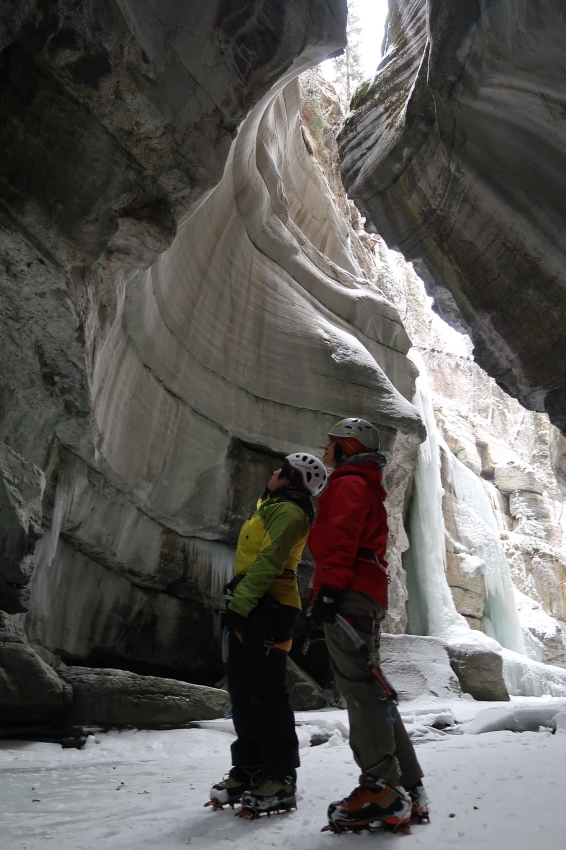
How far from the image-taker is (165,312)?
756 cm

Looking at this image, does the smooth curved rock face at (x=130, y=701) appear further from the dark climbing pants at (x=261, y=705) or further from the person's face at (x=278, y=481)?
the person's face at (x=278, y=481)

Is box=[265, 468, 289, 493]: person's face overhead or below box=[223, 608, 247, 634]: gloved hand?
overhead

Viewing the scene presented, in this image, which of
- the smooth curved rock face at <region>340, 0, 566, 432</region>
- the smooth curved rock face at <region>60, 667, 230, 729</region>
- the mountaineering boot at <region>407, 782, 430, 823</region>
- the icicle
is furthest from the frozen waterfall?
the mountaineering boot at <region>407, 782, 430, 823</region>

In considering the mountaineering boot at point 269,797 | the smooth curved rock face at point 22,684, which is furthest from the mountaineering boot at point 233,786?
the smooth curved rock face at point 22,684

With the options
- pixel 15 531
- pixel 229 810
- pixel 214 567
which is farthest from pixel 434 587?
pixel 229 810

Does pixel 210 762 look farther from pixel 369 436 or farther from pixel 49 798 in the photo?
pixel 369 436

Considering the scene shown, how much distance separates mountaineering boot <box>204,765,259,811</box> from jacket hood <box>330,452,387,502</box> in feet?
4.06

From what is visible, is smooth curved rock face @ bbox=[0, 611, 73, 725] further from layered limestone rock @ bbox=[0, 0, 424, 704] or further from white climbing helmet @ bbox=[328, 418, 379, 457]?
white climbing helmet @ bbox=[328, 418, 379, 457]

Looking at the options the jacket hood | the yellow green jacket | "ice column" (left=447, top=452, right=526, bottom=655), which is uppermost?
"ice column" (left=447, top=452, right=526, bottom=655)

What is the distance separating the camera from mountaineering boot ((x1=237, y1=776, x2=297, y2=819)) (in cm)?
237

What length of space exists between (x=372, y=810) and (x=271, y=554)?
1.00m

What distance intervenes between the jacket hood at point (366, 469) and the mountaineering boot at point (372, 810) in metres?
1.07

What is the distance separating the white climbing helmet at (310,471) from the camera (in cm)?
300

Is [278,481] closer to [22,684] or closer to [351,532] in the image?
[351,532]
